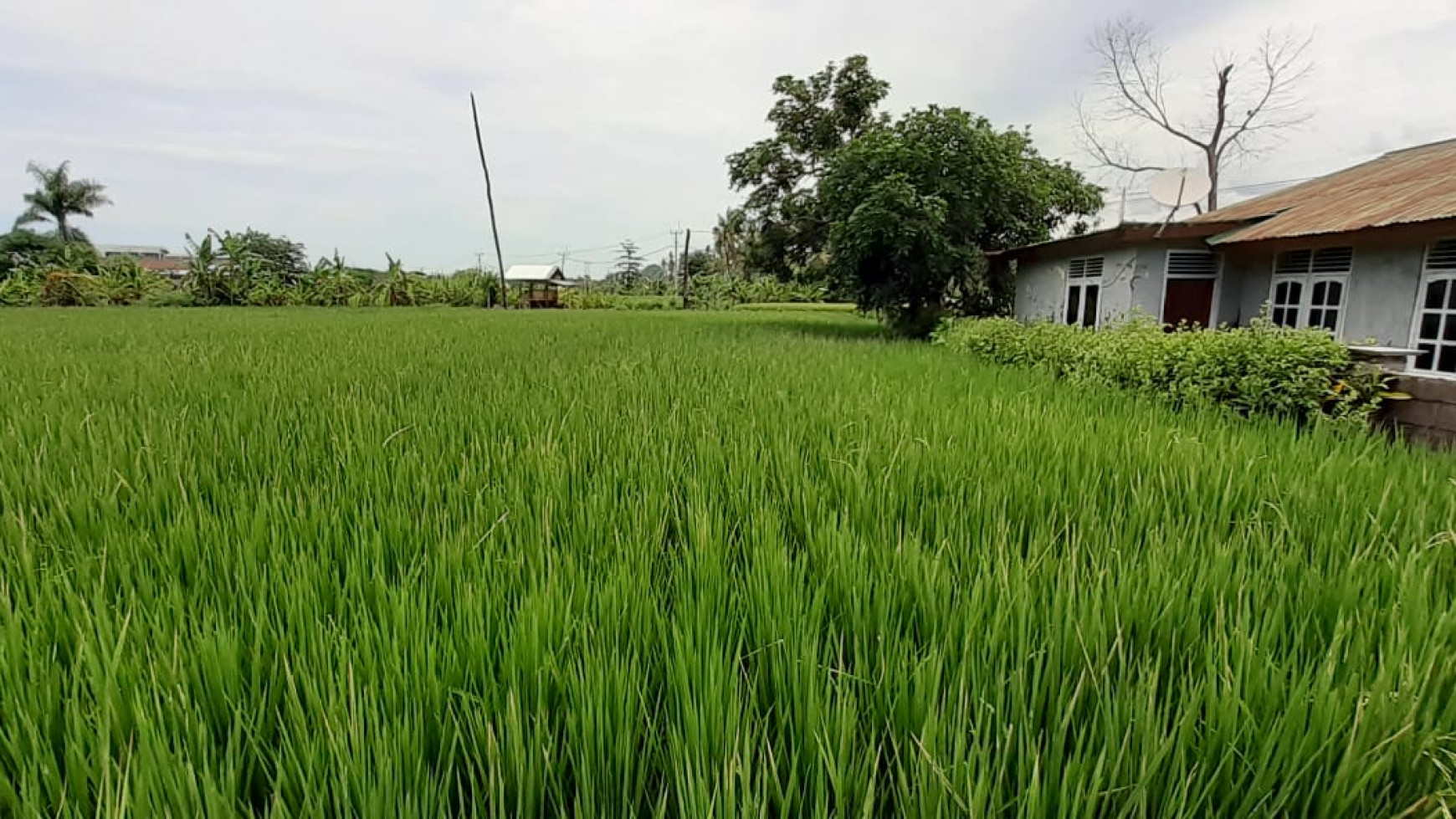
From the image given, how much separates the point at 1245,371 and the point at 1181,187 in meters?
5.44

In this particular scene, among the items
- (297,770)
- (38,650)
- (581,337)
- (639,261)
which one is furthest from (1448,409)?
(639,261)

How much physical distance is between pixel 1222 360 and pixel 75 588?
5.61 m

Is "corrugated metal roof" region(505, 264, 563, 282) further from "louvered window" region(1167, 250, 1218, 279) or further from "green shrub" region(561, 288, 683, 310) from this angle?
"louvered window" region(1167, 250, 1218, 279)

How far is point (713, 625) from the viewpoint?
1052mm

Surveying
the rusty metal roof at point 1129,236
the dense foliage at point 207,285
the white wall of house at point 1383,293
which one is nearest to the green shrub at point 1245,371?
the white wall of house at point 1383,293

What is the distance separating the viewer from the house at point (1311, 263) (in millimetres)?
5598

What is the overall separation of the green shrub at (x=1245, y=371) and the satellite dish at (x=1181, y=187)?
159 inches

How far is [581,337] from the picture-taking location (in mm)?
8773

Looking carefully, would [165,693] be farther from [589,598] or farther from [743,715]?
[743,715]

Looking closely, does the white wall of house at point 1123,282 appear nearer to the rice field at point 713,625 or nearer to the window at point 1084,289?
the window at point 1084,289

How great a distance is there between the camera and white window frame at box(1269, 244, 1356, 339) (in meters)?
6.59

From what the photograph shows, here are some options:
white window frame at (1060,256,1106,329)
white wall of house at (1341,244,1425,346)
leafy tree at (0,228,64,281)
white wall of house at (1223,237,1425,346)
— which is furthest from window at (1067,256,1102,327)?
leafy tree at (0,228,64,281)

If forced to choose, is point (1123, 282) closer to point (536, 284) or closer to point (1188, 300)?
point (1188, 300)

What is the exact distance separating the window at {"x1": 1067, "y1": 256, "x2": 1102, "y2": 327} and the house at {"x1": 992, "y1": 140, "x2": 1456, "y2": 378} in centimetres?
2
